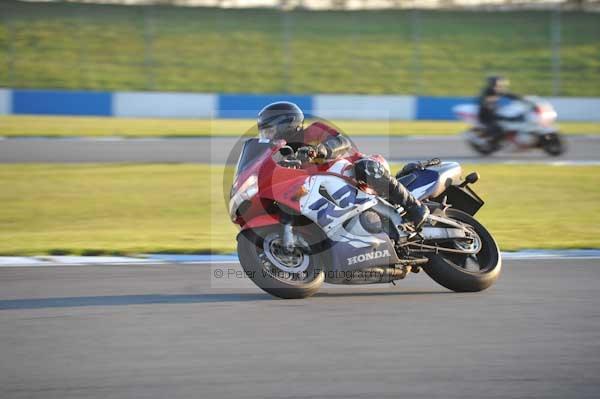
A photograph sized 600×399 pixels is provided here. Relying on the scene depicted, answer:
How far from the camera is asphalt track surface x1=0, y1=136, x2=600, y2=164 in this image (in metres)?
16.5

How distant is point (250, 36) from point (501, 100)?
43.0ft

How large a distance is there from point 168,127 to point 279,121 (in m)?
16.9

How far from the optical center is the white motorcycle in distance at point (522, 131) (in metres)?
18.1

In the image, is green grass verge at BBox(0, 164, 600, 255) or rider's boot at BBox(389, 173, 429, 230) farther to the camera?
green grass verge at BBox(0, 164, 600, 255)

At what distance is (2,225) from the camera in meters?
10.2

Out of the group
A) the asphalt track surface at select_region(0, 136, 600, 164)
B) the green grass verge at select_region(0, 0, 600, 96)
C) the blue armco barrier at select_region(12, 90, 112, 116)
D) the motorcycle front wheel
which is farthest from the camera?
the green grass verge at select_region(0, 0, 600, 96)

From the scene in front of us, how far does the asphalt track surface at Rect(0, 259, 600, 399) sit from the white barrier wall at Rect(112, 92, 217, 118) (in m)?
17.8

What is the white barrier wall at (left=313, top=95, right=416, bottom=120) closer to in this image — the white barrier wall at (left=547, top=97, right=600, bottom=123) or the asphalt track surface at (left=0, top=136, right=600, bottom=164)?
the white barrier wall at (left=547, top=97, right=600, bottom=123)

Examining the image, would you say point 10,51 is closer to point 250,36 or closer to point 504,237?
point 250,36

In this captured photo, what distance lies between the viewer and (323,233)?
6180 mm

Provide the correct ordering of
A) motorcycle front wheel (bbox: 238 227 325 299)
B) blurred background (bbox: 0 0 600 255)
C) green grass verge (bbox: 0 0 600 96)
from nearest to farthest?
motorcycle front wheel (bbox: 238 227 325 299), blurred background (bbox: 0 0 600 255), green grass verge (bbox: 0 0 600 96)

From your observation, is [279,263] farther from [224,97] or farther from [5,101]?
[224,97]

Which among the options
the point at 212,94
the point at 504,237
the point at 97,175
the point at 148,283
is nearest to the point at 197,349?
the point at 148,283

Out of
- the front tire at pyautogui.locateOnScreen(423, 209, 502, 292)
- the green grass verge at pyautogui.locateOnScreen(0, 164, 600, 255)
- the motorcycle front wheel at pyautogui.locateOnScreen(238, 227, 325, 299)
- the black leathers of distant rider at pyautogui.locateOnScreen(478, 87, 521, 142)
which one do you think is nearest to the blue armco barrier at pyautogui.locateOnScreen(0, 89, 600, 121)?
the black leathers of distant rider at pyautogui.locateOnScreen(478, 87, 521, 142)
